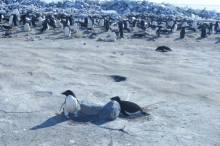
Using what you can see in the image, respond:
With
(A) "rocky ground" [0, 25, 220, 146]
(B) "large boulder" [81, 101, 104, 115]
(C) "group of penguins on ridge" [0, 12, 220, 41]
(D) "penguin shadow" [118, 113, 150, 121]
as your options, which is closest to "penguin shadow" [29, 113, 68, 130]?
(A) "rocky ground" [0, 25, 220, 146]

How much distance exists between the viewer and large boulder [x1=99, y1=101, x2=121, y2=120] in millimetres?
4008

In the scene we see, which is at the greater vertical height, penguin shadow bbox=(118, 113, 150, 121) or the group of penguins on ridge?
the group of penguins on ridge

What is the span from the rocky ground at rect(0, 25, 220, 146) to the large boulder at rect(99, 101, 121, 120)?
0.08 m

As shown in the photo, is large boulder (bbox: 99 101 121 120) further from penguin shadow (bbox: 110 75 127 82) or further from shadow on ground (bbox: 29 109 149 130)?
penguin shadow (bbox: 110 75 127 82)

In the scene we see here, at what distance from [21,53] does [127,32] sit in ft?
24.5

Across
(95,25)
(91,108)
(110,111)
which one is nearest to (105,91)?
(91,108)

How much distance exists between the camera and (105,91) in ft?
17.8

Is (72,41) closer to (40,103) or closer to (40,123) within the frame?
(40,103)

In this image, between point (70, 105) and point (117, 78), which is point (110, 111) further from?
point (117, 78)

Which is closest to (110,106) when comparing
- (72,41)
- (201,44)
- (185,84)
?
(185,84)

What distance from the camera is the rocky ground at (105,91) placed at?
3648 millimetres

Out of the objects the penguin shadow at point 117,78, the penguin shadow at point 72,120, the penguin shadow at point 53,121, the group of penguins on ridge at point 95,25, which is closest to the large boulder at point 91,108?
the penguin shadow at point 72,120

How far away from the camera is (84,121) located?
4.04m

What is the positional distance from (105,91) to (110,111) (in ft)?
4.73
